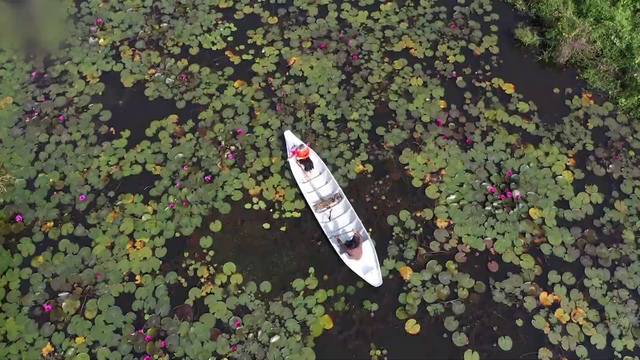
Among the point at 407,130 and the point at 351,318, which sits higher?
the point at 407,130

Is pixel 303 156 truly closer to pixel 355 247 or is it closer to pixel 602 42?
pixel 355 247

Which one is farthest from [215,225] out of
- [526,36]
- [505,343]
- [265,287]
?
[526,36]

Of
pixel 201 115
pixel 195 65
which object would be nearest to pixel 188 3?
pixel 195 65

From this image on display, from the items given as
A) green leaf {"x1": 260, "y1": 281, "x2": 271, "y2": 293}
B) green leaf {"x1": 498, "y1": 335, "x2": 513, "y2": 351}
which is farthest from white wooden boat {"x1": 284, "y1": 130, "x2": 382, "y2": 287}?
green leaf {"x1": 498, "y1": 335, "x2": 513, "y2": 351}

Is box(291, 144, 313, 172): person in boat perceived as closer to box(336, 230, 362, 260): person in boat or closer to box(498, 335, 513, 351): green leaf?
box(336, 230, 362, 260): person in boat

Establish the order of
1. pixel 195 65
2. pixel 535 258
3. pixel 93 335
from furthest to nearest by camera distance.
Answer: pixel 195 65, pixel 535 258, pixel 93 335

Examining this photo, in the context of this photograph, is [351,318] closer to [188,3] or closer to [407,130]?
[407,130]
